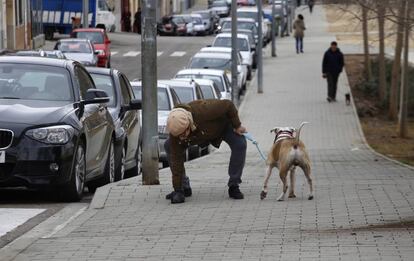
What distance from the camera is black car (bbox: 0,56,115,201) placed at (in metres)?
11.8

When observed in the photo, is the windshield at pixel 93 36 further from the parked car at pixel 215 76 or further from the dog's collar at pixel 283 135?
the dog's collar at pixel 283 135

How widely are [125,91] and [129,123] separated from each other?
709 millimetres

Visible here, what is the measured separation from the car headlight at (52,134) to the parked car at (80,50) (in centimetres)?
2793

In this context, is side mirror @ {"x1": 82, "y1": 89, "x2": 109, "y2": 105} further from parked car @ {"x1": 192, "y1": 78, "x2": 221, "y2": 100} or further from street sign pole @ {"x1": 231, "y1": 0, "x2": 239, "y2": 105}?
street sign pole @ {"x1": 231, "y1": 0, "x2": 239, "y2": 105}

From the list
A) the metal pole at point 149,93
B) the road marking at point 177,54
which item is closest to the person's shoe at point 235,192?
the metal pole at point 149,93

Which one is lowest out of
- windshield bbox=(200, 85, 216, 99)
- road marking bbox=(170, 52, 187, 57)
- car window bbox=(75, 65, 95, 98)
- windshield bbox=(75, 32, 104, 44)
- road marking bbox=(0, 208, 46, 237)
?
road marking bbox=(0, 208, 46, 237)

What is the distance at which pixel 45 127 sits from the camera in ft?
38.8

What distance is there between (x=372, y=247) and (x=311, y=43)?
54714 millimetres

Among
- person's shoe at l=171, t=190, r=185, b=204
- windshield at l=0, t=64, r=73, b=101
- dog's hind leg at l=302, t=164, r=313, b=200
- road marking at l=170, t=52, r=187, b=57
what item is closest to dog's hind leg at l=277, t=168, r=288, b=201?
dog's hind leg at l=302, t=164, r=313, b=200

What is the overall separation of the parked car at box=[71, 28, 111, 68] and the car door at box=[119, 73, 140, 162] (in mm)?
26450

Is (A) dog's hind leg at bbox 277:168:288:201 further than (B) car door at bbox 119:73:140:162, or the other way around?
(B) car door at bbox 119:73:140:162

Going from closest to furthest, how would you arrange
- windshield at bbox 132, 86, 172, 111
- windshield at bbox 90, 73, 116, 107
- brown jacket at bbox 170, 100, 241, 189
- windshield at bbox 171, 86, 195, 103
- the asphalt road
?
the asphalt road < brown jacket at bbox 170, 100, 241, 189 < windshield at bbox 90, 73, 116, 107 < windshield at bbox 132, 86, 172, 111 < windshield at bbox 171, 86, 195, 103

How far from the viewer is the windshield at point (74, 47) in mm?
40969

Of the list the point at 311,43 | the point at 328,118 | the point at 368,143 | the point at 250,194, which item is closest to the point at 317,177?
the point at 250,194
